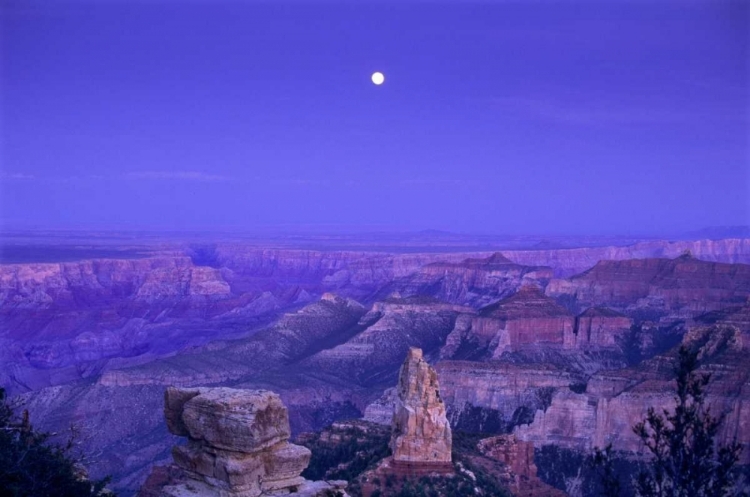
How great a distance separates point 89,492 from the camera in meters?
19.0

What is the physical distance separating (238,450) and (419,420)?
18.8 metres

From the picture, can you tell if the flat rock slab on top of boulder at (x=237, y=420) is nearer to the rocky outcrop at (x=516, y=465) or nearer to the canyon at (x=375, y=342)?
the canyon at (x=375, y=342)

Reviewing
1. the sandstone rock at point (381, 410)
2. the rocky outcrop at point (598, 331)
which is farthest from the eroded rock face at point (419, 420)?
the rocky outcrop at point (598, 331)

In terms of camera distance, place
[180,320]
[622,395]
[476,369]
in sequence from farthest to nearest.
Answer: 1. [180,320]
2. [476,369]
3. [622,395]

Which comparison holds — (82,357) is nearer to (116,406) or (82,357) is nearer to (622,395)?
(116,406)

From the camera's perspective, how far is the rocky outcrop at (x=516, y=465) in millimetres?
33719

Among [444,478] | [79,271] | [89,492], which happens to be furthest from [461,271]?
[89,492]

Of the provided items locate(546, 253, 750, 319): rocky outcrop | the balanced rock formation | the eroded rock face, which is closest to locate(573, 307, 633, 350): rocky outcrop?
locate(546, 253, 750, 319): rocky outcrop

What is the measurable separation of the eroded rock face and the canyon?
29.4ft

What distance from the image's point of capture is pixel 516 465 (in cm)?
3731

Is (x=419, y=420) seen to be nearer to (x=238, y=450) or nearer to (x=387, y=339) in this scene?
(x=238, y=450)

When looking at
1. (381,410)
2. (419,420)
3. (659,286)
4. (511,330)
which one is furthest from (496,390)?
(659,286)

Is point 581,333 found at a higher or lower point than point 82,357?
higher

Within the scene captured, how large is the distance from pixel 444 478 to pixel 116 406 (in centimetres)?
4146
